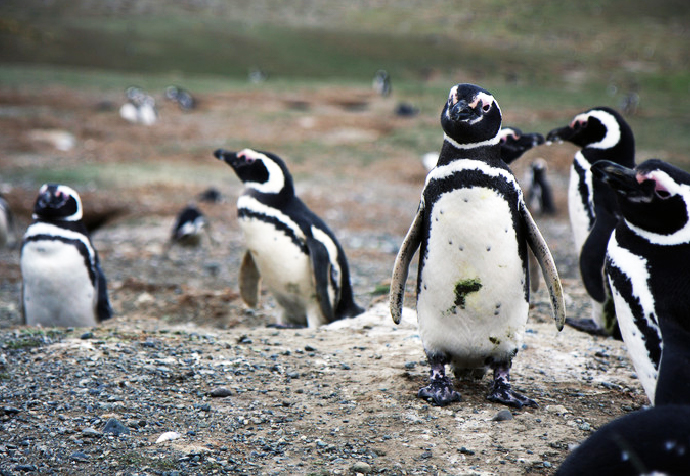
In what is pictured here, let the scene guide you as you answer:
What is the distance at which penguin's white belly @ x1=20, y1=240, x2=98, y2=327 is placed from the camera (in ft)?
18.7

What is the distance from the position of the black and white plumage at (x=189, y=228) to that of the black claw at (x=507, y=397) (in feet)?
19.7


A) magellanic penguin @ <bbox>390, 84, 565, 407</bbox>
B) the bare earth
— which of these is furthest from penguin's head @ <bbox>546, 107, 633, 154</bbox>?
magellanic penguin @ <bbox>390, 84, 565, 407</bbox>

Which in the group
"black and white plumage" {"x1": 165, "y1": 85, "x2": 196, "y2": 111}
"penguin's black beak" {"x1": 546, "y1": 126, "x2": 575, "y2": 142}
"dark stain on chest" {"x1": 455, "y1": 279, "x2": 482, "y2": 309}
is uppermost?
"black and white plumage" {"x1": 165, "y1": 85, "x2": 196, "y2": 111}

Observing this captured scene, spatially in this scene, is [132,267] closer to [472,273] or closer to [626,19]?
[472,273]

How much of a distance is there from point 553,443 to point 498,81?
38256 millimetres

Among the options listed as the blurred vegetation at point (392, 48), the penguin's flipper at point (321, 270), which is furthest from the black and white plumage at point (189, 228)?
the blurred vegetation at point (392, 48)

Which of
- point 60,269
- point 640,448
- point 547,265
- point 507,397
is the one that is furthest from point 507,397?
point 60,269

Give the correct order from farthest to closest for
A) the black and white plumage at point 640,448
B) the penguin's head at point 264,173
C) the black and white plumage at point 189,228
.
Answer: the black and white plumage at point 189,228 < the penguin's head at point 264,173 < the black and white plumage at point 640,448

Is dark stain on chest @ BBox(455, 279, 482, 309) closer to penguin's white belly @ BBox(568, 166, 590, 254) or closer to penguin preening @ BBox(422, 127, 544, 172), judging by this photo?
penguin preening @ BBox(422, 127, 544, 172)

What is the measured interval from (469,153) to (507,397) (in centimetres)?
121

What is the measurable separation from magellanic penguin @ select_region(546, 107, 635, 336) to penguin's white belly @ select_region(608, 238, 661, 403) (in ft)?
6.02

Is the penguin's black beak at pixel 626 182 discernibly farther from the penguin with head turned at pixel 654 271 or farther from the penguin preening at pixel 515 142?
the penguin preening at pixel 515 142

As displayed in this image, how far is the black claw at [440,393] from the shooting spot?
11.2 ft

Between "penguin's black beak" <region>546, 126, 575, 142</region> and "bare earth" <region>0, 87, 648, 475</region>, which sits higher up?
"penguin's black beak" <region>546, 126, 575, 142</region>
